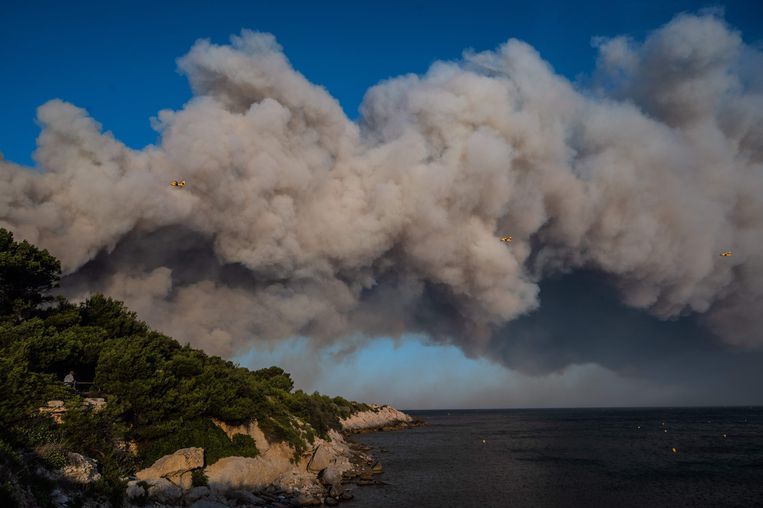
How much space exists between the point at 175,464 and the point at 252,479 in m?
6.75

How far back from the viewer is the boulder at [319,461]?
145 feet

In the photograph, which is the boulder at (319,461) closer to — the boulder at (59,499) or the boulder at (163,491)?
the boulder at (163,491)

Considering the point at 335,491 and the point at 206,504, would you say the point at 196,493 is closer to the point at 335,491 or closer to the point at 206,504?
the point at 206,504

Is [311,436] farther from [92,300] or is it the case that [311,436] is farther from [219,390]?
[92,300]

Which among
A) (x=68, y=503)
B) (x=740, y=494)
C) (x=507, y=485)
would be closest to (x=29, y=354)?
(x=68, y=503)

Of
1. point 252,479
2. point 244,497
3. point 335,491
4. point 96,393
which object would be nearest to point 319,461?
point 335,491

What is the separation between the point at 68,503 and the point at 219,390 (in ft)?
68.0

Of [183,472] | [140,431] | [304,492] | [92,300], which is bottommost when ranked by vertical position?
[304,492]

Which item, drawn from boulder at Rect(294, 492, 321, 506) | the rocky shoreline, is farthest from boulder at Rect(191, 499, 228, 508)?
boulder at Rect(294, 492, 321, 506)

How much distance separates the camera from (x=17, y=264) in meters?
36.0

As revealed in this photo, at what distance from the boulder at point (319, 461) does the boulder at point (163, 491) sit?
64.1ft

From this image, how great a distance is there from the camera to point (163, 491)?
25.2 metres

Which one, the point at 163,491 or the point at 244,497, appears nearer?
the point at 163,491

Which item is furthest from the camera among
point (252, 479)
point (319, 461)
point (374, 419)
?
point (374, 419)
